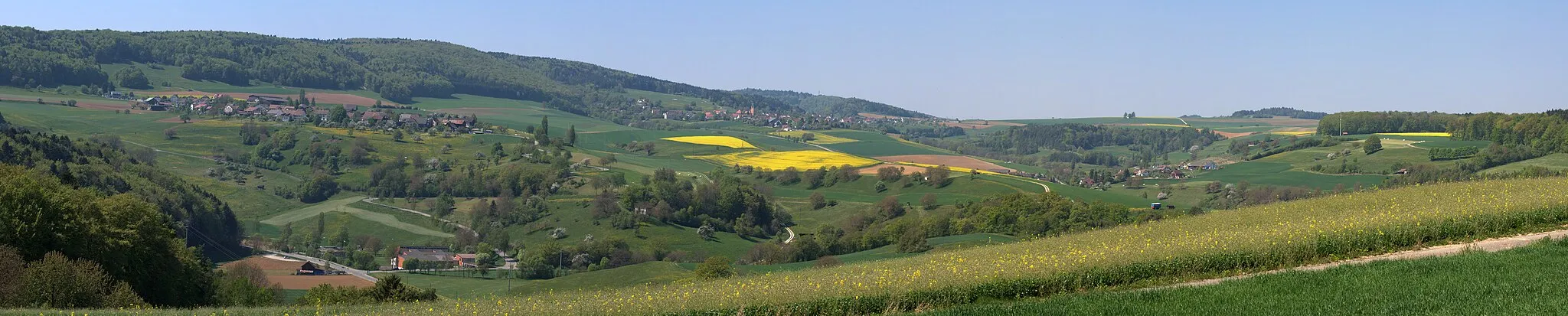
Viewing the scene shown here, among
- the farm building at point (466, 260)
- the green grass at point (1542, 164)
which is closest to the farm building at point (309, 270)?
the farm building at point (466, 260)

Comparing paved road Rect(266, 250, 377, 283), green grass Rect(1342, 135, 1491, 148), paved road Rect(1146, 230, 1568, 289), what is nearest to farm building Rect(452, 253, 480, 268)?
paved road Rect(266, 250, 377, 283)

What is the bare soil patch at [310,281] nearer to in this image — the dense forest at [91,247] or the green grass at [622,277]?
the green grass at [622,277]

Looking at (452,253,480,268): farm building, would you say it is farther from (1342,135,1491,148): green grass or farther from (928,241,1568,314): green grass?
(1342,135,1491,148): green grass

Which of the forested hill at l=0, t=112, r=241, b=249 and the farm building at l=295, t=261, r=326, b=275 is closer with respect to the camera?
the farm building at l=295, t=261, r=326, b=275

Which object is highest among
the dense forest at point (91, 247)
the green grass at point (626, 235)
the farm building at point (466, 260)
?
the dense forest at point (91, 247)

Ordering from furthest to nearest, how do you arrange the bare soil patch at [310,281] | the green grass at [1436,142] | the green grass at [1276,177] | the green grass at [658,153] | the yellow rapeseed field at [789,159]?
1. the yellow rapeseed field at [789,159]
2. the green grass at [658,153]
3. the green grass at [1436,142]
4. the green grass at [1276,177]
5. the bare soil patch at [310,281]

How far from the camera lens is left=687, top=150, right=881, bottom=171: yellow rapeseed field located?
163375mm

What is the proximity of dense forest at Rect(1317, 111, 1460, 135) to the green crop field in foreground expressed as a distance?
475ft

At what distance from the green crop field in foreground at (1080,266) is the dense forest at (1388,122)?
145 meters

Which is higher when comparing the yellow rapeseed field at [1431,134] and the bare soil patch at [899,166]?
the yellow rapeseed field at [1431,134]

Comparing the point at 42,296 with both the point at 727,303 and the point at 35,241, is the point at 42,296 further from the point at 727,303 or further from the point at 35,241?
the point at 727,303

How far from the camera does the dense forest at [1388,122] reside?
514 ft

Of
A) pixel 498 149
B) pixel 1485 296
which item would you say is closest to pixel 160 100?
pixel 498 149

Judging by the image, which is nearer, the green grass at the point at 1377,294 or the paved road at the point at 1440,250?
the green grass at the point at 1377,294
